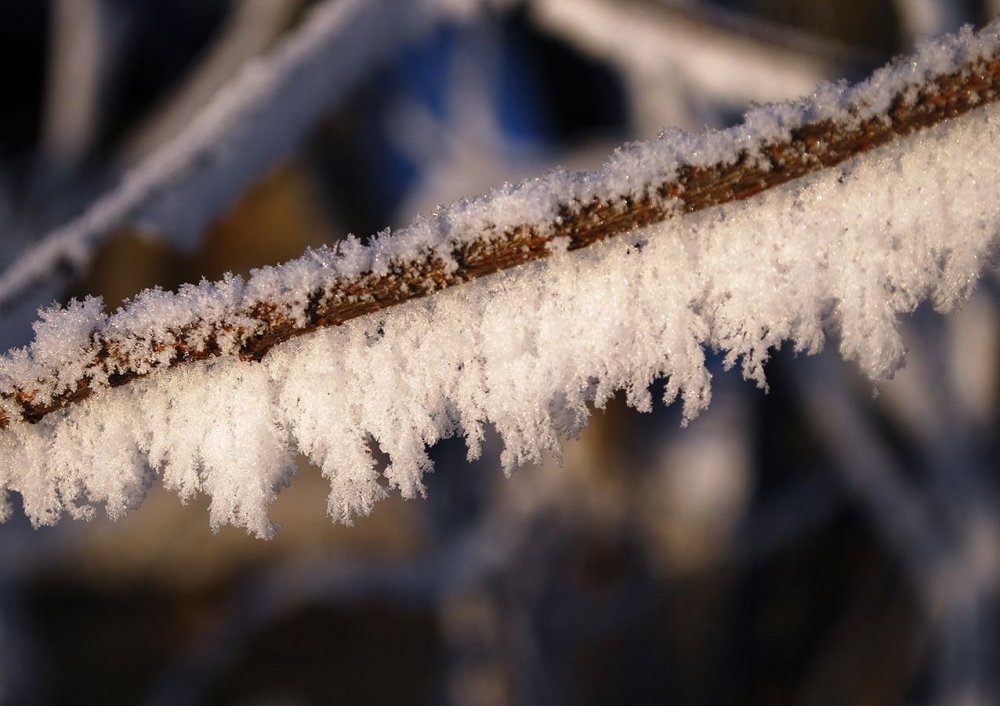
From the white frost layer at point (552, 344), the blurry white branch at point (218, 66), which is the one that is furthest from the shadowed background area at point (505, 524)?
the white frost layer at point (552, 344)

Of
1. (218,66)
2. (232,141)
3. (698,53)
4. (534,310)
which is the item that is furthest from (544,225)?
(218,66)

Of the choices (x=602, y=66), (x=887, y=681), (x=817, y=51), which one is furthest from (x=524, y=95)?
(x=887, y=681)

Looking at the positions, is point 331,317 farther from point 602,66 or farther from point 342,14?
point 602,66

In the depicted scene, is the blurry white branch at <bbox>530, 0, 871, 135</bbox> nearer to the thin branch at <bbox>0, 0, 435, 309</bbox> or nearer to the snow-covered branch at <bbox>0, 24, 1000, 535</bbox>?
the thin branch at <bbox>0, 0, 435, 309</bbox>

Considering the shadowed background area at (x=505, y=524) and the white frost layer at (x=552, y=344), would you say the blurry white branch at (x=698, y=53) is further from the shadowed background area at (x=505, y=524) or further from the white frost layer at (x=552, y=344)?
the white frost layer at (x=552, y=344)

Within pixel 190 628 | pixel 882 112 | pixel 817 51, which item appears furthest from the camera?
pixel 190 628

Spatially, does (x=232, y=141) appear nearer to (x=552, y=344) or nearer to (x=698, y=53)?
(x=552, y=344)
